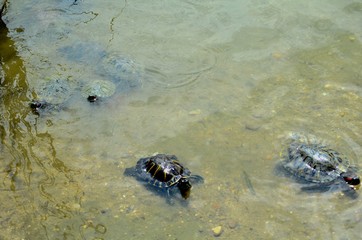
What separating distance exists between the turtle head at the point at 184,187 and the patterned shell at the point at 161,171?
0.05 metres

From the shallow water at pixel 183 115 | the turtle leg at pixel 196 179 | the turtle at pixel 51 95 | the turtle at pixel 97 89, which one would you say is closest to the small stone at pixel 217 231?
the shallow water at pixel 183 115

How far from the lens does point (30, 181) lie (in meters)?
5.15

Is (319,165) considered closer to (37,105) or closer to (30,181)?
(30,181)

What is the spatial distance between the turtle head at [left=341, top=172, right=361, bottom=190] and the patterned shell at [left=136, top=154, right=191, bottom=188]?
1.82m

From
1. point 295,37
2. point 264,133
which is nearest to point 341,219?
point 264,133

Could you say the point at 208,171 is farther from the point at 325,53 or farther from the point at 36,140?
the point at 325,53

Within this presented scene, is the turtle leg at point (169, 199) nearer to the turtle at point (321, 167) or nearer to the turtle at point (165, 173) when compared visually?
the turtle at point (165, 173)

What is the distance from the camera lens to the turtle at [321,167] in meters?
4.96

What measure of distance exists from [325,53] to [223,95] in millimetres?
2034

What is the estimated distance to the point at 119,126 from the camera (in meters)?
5.98

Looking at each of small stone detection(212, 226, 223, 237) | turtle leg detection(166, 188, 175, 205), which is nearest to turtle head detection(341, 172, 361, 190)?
small stone detection(212, 226, 223, 237)

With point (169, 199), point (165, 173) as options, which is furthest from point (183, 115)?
point (169, 199)

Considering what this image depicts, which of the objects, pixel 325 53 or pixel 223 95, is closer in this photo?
pixel 223 95

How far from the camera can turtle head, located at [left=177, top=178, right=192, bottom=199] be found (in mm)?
4926
